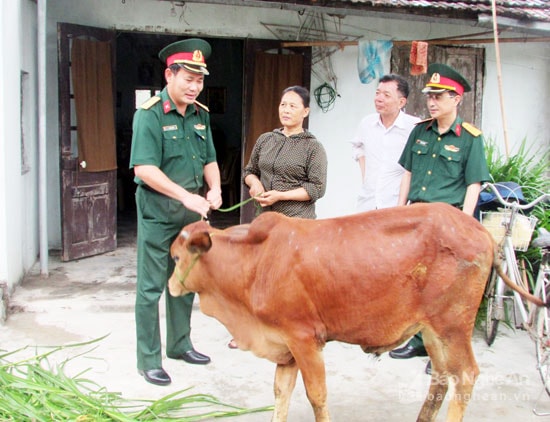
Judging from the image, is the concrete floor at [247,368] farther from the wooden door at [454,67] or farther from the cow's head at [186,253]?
the wooden door at [454,67]

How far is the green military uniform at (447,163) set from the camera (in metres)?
4.18

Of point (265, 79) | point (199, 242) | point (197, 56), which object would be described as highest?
point (265, 79)

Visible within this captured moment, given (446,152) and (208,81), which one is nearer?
(446,152)

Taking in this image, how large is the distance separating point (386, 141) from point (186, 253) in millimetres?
2184

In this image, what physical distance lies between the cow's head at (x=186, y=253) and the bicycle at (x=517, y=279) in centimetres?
211

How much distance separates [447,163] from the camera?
425 centimetres

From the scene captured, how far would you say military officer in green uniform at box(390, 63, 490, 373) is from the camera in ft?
13.6

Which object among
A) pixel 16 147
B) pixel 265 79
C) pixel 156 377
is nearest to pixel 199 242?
pixel 156 377

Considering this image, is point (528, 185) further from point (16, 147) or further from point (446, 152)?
point (16, 147)

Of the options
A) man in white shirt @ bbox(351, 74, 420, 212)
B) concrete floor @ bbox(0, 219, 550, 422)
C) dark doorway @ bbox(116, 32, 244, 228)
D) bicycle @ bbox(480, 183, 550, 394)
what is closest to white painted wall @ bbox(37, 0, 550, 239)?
concrete floor @ bbox(0, 219, 550, 422)

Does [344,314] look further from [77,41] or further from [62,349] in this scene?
[77,41]

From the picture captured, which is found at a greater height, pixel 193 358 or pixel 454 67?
pixel 454 67

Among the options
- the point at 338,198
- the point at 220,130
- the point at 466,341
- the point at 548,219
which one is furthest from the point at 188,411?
the point at 220,130

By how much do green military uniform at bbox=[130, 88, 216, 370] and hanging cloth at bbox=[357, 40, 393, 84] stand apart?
4.10 meters
